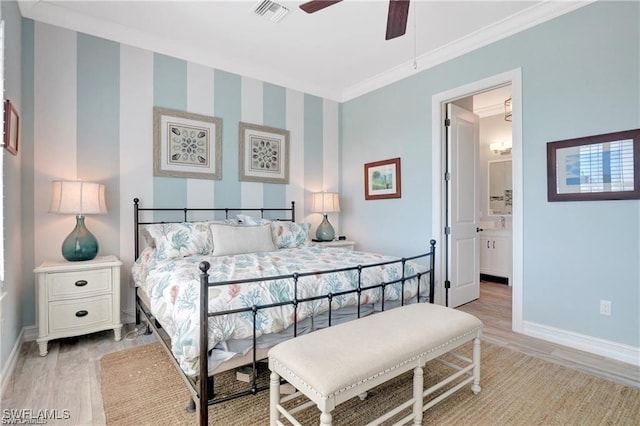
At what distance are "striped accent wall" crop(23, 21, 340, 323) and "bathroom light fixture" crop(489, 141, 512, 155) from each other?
369 centimetres

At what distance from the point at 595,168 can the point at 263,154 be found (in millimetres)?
3271

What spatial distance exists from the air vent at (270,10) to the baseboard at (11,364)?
125 inches

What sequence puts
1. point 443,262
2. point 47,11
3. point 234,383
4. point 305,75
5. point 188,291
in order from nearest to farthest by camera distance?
point 188,291
point 234,383
point 47,11
point 443,262
point 305,75

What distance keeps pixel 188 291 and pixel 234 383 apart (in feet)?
2.73

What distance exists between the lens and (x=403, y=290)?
239 centimetres

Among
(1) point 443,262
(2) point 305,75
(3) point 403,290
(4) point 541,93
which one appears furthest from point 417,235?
(2) point 305,75

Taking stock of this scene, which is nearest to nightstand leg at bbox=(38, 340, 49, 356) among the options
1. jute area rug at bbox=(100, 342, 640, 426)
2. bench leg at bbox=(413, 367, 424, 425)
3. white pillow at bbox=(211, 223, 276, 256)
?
jute area rug at bbox=(100, 342, 640, 426)

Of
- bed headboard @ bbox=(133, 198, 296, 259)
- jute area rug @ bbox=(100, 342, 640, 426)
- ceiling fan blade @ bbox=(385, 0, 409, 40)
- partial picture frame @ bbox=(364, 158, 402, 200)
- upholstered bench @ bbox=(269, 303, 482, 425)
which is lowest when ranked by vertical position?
jute area rug @ bbox=(100, 342, 640, 426)

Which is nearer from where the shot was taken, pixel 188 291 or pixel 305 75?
pixel 188 291

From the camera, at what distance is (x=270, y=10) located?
2809 millimetres

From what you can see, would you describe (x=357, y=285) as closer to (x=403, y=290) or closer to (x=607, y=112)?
(x=403, y=290)

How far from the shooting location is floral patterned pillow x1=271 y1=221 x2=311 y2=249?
3424mm

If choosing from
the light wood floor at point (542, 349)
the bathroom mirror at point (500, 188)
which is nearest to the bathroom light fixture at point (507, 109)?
the bathroom mirror at point (500, 188)

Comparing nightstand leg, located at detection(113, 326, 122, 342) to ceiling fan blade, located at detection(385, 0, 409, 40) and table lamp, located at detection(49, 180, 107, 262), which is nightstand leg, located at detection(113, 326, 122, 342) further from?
ceiling fan blade, located at detection(385, 0, 409, 40)
